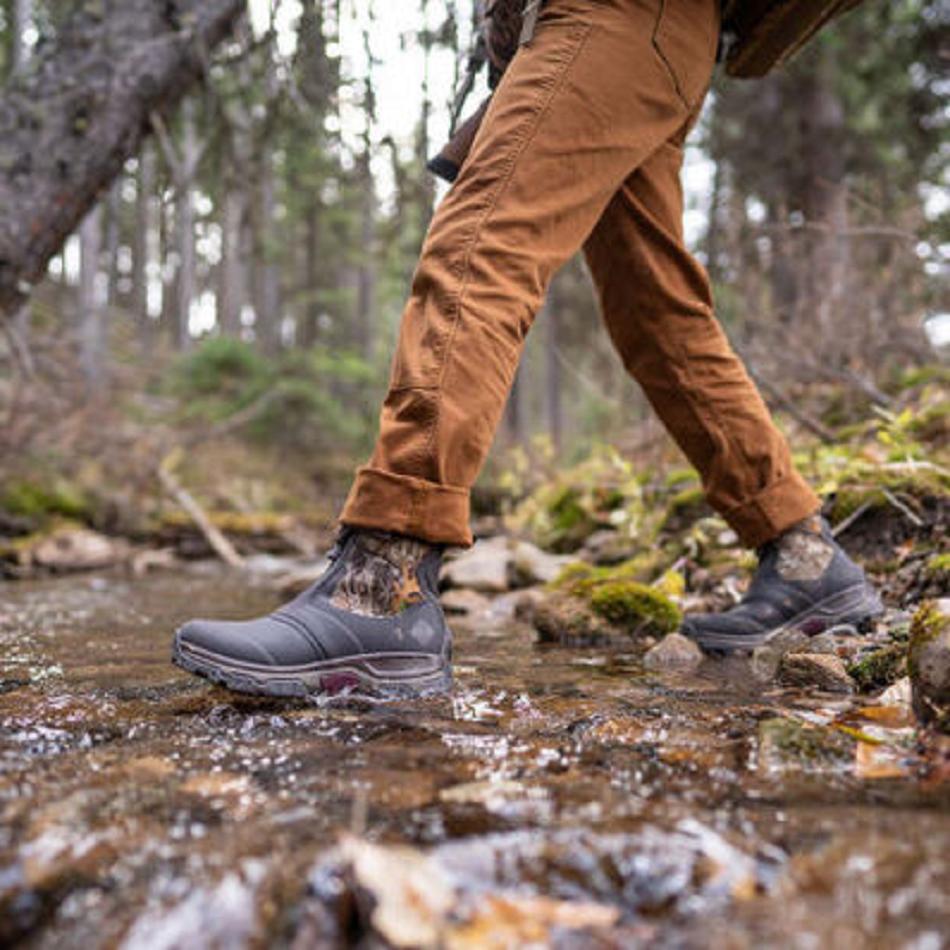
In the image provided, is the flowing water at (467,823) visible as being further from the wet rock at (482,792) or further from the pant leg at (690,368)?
the pant leg at (690,368)

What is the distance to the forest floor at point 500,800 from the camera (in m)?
0.81

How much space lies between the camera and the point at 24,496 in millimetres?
7043

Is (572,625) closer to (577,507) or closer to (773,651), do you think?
(773,651)

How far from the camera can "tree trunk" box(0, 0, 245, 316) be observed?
4035 mm

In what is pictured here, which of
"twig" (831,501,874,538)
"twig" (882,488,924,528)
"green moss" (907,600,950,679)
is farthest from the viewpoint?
"twig" (831,501,874,538)

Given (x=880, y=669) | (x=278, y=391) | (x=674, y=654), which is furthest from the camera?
(x=278, y=391)

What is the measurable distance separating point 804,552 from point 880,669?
0.61 metres

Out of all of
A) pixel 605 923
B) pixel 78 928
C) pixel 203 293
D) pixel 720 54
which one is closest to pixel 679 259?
pixel 720 54

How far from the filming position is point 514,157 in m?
1.81

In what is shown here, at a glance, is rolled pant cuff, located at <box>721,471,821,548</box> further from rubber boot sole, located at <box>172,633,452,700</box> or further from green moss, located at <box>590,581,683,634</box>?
rubber boot sole, located at <box>172,633,452,700</box>

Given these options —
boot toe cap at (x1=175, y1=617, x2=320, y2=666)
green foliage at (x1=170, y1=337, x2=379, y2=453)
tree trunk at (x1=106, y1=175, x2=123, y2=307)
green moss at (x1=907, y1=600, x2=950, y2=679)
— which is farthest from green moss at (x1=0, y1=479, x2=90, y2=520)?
green moss at (x1=907, y1=600, x2=950, y2=679)

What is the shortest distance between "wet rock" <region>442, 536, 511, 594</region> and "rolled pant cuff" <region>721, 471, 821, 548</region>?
6.06 feet

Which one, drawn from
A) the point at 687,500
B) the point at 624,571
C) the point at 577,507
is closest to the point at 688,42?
the point at 624,571

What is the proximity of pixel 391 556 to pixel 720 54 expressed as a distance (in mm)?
1677
